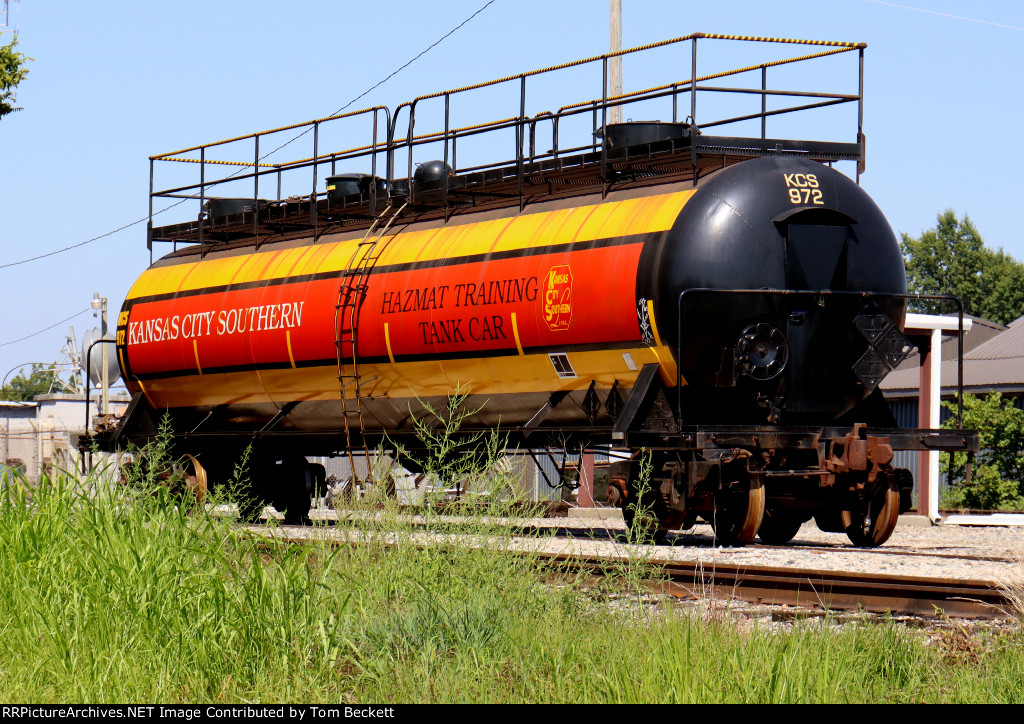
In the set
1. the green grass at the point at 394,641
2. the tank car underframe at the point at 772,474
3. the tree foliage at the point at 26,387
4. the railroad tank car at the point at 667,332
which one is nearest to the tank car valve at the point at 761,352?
the railroad tank car at the point at 667,332

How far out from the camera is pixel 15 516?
8.73m

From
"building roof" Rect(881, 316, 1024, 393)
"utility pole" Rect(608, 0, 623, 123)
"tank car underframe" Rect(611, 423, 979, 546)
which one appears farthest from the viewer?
"building roof" Rect(881, 316, 1024, 393)

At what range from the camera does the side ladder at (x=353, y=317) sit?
15266 mm

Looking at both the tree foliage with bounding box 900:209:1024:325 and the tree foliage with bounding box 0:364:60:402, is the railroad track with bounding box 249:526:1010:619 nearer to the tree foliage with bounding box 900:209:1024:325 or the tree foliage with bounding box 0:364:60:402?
the tree foliage with bounding box 900:209:1024:325

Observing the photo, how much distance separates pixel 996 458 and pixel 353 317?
16.5m

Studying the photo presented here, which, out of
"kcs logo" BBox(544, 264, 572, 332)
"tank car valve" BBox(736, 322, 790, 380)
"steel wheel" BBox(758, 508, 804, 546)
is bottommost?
"steel wheel" BBox(758, 508, 804, 546)

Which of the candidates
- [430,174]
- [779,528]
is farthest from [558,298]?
[779,528]

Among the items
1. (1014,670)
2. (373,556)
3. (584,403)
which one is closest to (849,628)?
(1014,670)

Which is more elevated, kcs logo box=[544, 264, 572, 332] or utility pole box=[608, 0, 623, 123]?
utility pole box=[608, 0, 623, 123]

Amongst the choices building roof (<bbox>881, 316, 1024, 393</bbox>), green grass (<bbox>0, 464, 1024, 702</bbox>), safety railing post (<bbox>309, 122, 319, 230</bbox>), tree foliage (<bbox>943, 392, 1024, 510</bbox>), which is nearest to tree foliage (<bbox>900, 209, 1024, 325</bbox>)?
building roof (<bbox>881, 316, 1024, 393</bbox>)

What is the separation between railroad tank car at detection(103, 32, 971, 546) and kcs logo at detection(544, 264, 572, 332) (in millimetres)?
21

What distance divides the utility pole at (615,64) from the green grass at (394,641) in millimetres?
14545

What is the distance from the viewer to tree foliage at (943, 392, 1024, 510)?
25.5 metres

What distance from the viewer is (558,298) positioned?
43.0 feet
